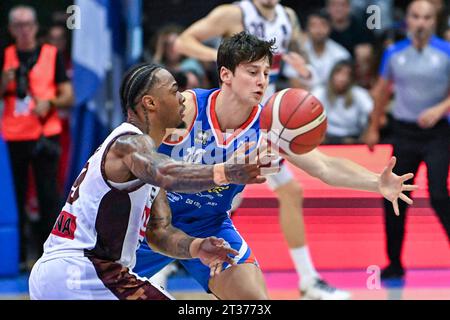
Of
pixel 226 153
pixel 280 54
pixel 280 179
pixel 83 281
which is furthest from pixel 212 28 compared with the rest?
pixel 83 281

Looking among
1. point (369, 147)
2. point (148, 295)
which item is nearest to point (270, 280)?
point (369, 147)

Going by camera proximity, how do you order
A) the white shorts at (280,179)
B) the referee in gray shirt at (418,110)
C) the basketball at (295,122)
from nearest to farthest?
the basketball at (295,122) < the white shorts at (280,179) < the referee in gray shirt at (418,110)

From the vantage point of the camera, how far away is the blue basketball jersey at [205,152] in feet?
15.4

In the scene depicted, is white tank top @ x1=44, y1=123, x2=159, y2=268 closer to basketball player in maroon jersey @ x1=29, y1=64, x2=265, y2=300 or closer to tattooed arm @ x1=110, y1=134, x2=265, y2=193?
basketball player in maroon jersey @ x1=29, y1=64, x2=265, y2=300

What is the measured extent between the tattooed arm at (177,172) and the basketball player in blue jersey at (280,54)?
9.61ft

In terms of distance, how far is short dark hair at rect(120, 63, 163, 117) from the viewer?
154 inches

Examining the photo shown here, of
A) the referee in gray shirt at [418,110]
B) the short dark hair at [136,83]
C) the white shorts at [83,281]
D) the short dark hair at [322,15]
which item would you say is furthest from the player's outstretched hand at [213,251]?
the short dark hair at [322,15]

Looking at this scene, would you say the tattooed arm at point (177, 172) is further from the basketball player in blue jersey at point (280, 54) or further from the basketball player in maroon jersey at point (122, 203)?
the basketball player in blue jersey at point (280, 54)

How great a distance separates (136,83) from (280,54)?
330cm

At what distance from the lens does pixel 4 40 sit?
8070 mm

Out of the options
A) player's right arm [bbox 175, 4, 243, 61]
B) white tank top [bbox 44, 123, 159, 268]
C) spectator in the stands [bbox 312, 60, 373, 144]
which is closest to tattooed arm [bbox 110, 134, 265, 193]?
white tank top [bbox 44, 123, 159, 268]

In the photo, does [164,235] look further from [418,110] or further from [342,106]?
[342,106]

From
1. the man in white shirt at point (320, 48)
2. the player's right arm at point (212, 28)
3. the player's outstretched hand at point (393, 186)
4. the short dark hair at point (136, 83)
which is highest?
the short dark hair at point (136, 83)

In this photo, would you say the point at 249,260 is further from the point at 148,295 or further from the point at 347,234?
the point at 347,234
